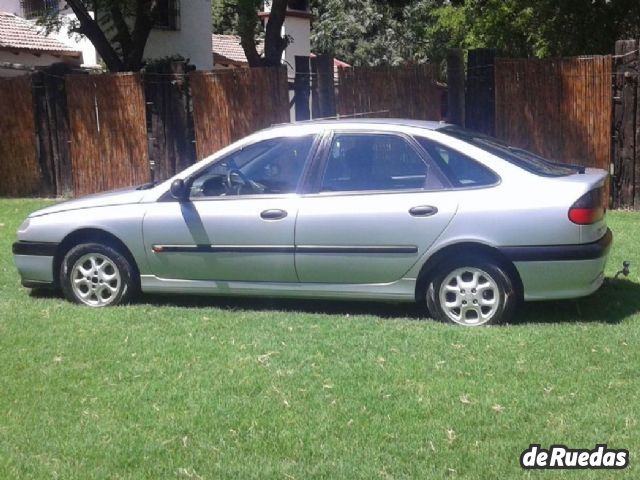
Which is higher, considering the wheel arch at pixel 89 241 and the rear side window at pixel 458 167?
the rear side window at pixel 458 167

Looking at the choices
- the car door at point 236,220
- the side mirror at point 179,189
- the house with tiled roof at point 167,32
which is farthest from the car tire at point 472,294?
the house with tiled roof at point 167,32

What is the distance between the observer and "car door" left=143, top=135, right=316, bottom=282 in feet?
21.9

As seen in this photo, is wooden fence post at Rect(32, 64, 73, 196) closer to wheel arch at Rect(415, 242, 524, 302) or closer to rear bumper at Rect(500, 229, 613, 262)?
wheel arch at Rect(415, 242, 524, 302)

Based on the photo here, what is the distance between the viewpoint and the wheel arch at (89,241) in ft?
23.4

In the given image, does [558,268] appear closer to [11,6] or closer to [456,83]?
[456,83]

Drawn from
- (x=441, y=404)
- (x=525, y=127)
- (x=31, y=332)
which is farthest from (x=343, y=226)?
(x=525, y=127)

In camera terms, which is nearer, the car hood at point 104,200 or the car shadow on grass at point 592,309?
the car shadow on grass at point 592,309

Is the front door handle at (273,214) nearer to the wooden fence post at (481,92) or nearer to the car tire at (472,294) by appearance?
the car tire at (472,294)

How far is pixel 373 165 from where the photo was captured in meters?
6.66

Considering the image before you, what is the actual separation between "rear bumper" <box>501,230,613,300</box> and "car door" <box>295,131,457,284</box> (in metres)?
0.62

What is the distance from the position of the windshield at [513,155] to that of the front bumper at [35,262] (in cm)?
343

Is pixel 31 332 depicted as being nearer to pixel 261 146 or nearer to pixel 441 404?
pixel 261 146

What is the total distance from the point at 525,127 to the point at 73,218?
272 inches

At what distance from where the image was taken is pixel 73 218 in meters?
7.22
